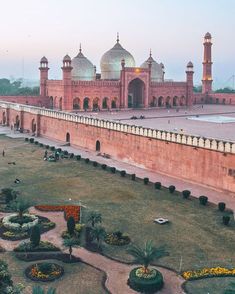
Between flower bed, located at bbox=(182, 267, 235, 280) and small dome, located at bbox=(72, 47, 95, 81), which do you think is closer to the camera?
flower bed, located at bbox=(182, 267, 235, 280)

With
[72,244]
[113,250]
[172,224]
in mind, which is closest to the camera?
[72,244]

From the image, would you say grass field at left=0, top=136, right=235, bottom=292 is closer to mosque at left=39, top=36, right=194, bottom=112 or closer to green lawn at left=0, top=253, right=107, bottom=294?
green lawn at left=0, top=253, right=107, bottom=294

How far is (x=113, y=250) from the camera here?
13.2m

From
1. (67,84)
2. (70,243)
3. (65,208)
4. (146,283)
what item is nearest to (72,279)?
(70,243)

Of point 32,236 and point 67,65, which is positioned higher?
point 67,65

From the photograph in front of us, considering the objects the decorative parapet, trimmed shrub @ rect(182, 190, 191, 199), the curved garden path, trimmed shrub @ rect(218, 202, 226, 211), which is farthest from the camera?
the decorative parapet

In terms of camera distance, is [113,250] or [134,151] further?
[134,151]

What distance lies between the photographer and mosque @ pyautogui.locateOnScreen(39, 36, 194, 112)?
144 ft

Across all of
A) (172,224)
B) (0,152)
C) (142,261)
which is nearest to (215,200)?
(172,224)

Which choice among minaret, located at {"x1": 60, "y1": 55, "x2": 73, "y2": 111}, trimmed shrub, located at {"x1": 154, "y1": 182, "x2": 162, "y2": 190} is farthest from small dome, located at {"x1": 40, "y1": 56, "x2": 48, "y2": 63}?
trimmed shrub, located at {"x1": 154, "y1": 182, "x2": 162, "y2": 190}

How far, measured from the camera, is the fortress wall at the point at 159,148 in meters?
19.7

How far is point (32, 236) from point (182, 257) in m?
4.82

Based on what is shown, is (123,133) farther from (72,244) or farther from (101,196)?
(72,244)

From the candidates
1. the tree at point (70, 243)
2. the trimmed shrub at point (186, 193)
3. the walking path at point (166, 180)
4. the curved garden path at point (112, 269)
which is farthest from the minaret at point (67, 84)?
the tree at point (70, 243)
